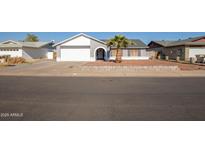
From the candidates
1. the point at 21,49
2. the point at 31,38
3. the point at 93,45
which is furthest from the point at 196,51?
the point at 31,38

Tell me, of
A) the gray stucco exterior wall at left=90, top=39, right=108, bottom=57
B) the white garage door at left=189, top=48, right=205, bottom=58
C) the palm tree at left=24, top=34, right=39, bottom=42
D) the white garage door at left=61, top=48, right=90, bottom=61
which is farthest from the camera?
the palm tree at left=24, top=34, right=39, bottom=42

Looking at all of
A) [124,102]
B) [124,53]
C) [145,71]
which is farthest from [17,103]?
[124,53]

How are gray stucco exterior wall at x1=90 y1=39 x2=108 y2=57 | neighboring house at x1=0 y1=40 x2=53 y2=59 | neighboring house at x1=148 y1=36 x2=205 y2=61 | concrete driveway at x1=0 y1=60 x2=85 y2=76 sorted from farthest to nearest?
1. neighboring house at x1=0 y1=40 x2=53 y2=59
2. gray stucco exterior wall at x1=90 y1=39 x2=108 y2=57
3. neighboring house at x1=148 y1=36 x2=205 y2=61
4. concrete driveway at x1=0 y1=60 x2=85 y2=76

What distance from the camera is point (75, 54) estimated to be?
120 feet

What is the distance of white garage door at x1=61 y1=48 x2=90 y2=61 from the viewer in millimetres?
36406

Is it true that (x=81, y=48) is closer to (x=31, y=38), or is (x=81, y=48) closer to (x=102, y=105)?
(x=102, y=105)

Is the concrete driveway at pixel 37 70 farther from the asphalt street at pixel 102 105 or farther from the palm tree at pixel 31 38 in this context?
the palm tree at pixel 31 38

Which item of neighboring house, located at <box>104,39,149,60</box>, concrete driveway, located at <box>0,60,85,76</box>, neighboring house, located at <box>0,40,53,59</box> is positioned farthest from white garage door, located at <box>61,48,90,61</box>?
concrete driveway, located at <box>0,60,85,76</box>

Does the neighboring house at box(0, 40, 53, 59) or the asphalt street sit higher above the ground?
the neighboring house at box(0, 40, 53, 59)

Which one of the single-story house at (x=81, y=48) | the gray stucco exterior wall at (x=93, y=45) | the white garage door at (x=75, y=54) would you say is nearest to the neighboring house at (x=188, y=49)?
the single-story house at (x=81, y=48)

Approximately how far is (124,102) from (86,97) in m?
1.71

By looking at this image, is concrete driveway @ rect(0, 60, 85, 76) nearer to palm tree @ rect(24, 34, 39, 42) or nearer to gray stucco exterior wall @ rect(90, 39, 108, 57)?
gray stucco exterior wall @ rect(90, 39, 108, 57)

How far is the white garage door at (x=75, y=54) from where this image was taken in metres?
36.4

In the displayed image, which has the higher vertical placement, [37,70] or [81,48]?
[81,48]
